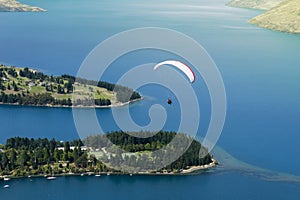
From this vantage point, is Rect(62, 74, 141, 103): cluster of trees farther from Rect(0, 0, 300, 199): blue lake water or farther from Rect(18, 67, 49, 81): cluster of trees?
Rect(18, 67, 49, 81): cluster of trees

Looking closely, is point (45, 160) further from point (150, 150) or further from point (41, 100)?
point (41, 100)

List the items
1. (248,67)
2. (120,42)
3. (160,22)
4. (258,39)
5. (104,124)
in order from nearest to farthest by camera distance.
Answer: (104,124)
(248,67)
(120,42)
(258,39)
(160,22)

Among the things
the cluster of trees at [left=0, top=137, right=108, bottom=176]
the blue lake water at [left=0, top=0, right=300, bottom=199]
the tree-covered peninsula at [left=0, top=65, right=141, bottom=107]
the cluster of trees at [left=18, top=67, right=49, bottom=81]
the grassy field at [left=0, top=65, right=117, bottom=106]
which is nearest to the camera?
the blue lake water at [left=0, top=0, right=300, bottom=199]

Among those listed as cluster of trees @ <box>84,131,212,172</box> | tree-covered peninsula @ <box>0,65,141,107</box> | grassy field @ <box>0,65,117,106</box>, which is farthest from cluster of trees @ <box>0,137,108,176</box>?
grassy field @ <box>0,65,117,106</box>

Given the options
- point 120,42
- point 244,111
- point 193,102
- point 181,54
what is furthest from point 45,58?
point 244,111

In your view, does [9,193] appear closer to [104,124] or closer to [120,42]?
[104,124]
